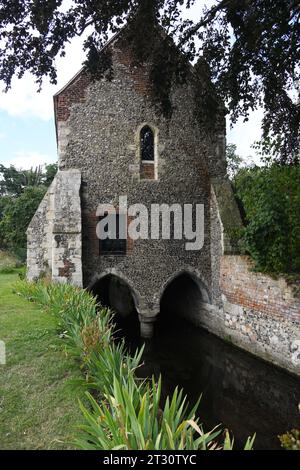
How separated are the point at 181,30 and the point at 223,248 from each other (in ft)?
20.5

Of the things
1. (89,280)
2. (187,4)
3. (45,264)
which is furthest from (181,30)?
(45,264)

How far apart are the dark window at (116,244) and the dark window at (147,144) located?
2.27 meters

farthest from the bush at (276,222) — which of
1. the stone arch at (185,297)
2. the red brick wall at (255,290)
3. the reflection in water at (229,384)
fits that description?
the stone arch at (185,297)

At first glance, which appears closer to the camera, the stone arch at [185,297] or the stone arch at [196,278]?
the stone arch at [196,278]

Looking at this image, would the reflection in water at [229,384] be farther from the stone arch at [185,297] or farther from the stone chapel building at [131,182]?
the stone chapel building at [131,182]

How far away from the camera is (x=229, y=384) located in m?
7.62

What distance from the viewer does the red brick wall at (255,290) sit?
7.54m

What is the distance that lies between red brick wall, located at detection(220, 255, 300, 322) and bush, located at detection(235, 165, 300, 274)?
41 cm

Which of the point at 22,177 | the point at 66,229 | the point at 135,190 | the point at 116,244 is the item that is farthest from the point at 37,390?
the point at 22,177

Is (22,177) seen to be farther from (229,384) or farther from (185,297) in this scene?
(229,384)

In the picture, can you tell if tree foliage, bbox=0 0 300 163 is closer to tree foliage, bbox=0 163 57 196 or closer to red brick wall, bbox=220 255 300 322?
red brick wall, bbox=220 255 300 322

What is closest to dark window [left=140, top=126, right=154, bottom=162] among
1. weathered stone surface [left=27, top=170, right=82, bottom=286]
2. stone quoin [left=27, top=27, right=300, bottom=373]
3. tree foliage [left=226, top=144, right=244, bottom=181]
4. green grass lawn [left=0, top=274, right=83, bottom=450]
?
stone quoin [left=27, top=27, right=300, bottom=373]

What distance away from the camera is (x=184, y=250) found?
11430 mm
